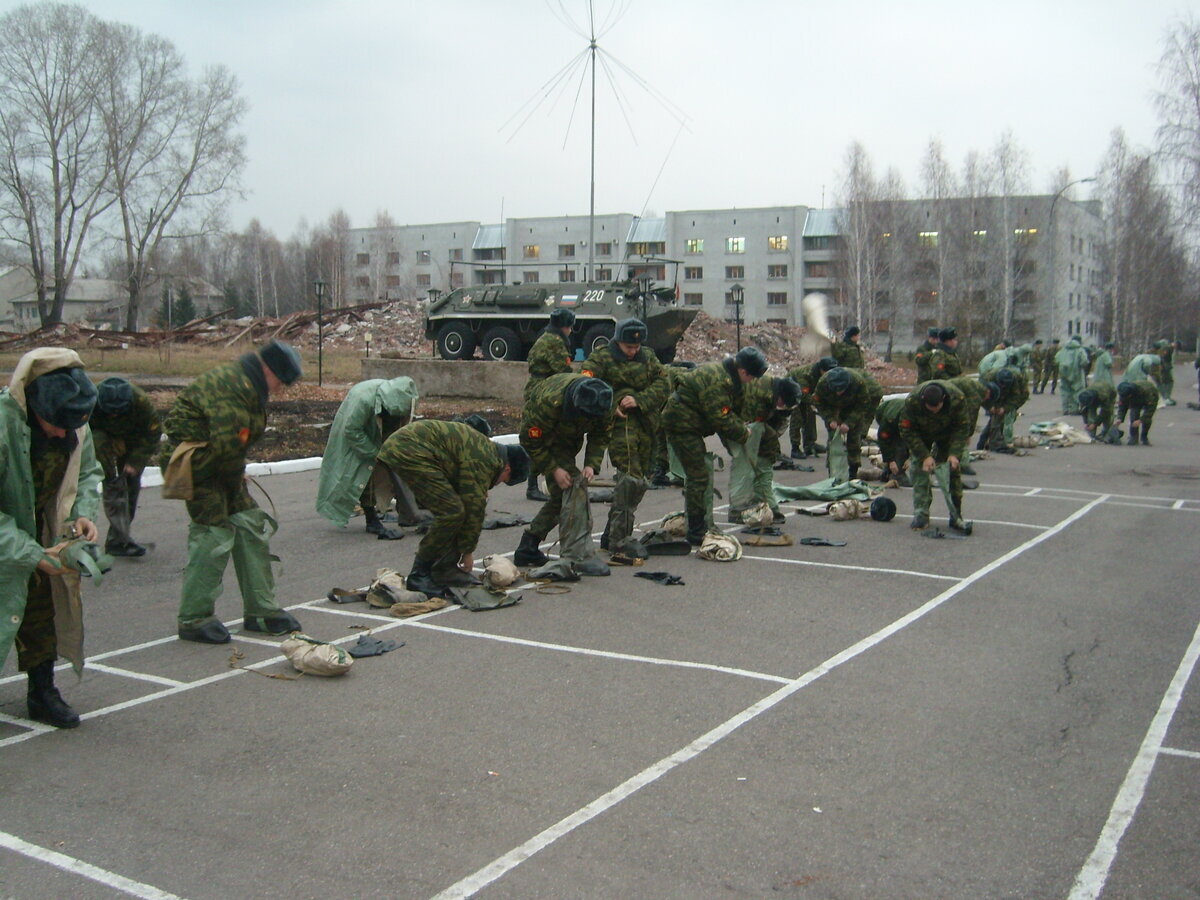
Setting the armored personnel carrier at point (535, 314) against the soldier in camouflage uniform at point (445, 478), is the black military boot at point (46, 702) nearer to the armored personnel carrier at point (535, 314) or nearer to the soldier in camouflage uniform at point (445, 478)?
the soldier in camouflage uniform at point (445, 478)

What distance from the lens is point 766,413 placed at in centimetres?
1014

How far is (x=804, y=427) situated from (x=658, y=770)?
11808 millimetres

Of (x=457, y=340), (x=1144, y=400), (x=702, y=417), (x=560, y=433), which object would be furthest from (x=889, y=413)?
(x=457, y=340)

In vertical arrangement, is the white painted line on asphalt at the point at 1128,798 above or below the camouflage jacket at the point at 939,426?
below

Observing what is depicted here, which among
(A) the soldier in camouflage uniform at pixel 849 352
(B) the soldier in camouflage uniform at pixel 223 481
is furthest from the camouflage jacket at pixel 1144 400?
(B) the soldier in camouflage uniform at pixel 223 481

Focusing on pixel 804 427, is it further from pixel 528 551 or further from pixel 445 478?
pixel 445 478

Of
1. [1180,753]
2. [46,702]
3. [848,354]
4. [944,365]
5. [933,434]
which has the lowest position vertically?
[1180,753]

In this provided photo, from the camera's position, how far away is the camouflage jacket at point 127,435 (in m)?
8.29

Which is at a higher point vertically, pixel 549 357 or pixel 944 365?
pixel 549 357

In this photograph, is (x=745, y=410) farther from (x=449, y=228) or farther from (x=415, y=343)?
(x=449, y=228)

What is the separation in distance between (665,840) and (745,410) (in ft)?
21.1

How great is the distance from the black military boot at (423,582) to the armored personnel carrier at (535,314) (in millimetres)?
19560

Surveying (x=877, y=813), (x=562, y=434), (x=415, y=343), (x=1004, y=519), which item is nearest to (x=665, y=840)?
(x=877, y=813)

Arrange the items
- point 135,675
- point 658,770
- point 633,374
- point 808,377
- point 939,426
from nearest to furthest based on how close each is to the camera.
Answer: point 658,770 < point 135,675 < point 633,374 < point 939,426 < point 808,377
